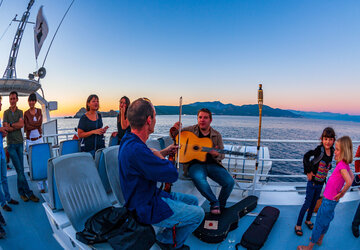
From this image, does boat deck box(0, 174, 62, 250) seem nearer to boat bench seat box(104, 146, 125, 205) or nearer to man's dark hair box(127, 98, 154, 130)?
boat bench seat box(104, 146, 125, 205)

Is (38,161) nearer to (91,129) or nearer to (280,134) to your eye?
(91,129)

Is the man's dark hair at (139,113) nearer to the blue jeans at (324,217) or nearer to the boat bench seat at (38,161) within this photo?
the blue jeans at (324,217)

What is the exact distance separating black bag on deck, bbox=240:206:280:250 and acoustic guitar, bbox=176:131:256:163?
84 cm

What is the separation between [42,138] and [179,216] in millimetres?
3904

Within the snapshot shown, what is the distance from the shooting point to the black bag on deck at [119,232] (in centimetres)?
146

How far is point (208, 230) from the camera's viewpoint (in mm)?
2402

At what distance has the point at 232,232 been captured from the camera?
2.54 m

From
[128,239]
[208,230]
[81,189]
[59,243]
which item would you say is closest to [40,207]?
[59,243]

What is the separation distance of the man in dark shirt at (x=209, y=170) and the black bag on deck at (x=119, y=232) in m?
1.39

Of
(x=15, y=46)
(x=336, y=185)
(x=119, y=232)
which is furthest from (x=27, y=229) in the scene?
(x=15, y=46)

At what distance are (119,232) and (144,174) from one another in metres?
0.50

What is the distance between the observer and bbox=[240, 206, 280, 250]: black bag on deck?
7.34 feet

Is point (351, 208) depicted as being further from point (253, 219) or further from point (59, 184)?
point (59, 184)

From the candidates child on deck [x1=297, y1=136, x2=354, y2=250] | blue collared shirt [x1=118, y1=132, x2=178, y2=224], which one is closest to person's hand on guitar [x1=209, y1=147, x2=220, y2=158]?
child on deck [x1=297, y1=136, x2=354, y2=250]
